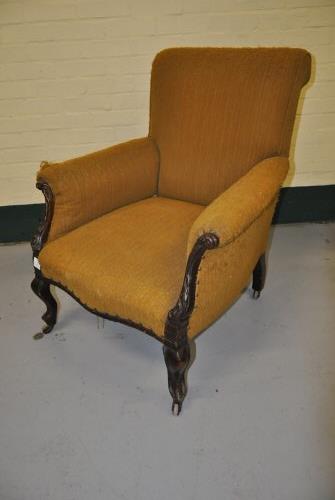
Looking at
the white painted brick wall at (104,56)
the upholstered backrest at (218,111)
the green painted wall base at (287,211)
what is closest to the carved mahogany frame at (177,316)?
the upholstered backrest at (218,111)

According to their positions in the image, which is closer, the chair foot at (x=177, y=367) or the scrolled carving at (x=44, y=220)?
the chair foot at (x=177, y=367)

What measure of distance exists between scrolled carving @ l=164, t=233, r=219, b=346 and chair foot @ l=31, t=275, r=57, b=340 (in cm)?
57

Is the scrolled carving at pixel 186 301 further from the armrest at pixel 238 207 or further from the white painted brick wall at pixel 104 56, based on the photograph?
the white painted brick wall at pixel 104 56

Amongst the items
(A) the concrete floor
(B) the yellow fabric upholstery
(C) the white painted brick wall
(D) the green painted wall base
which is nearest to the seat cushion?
(B) the yellow fabric upholstery

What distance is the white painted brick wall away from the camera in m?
1.83

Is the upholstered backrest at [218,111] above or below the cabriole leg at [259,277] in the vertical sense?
above

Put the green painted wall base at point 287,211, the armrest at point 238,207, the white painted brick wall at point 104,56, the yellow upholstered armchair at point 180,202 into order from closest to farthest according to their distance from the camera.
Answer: the armrest at point 238,207, the yellow upholstered armchair at point 180,202, the white painted brick wall at point 104,56, the green painted wall base at point 287,211

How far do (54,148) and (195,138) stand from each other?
94 centimetres

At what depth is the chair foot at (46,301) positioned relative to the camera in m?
1.42

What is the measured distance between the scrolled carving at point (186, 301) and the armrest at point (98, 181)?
54cm

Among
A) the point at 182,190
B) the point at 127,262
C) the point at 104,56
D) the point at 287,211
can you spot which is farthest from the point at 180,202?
the point at 287,211

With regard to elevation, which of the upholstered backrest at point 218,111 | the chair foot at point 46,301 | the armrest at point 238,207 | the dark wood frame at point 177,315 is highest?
the upholstered backrest at point 218,111

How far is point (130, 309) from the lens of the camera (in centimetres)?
110

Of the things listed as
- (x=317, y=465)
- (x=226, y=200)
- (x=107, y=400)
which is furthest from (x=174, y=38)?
(x=317, y=465)
